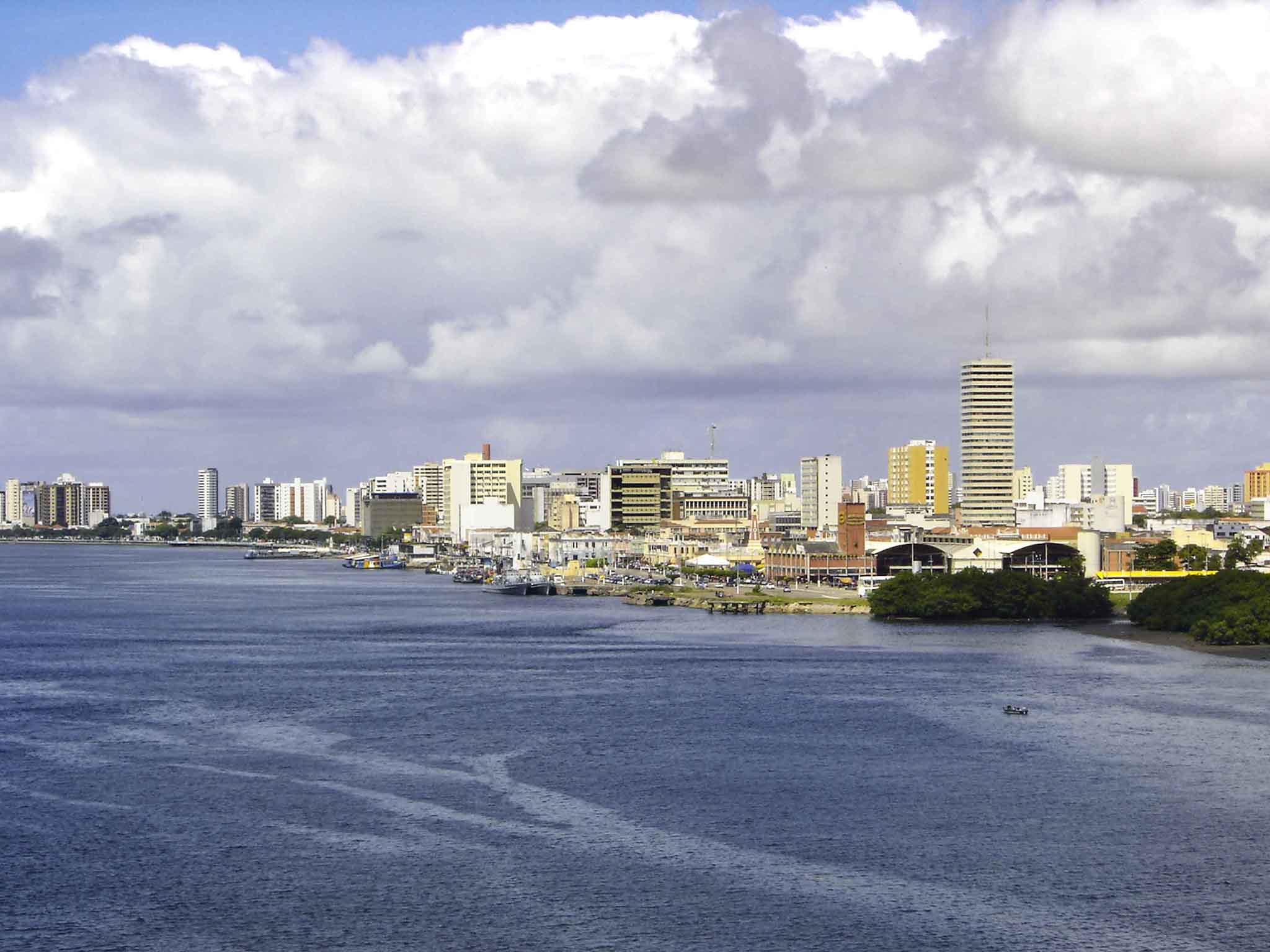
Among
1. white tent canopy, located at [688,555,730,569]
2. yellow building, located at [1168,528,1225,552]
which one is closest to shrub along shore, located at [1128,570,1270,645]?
yellow building, located at [1168,528,1225,552]

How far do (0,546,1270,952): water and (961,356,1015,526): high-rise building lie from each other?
72759 millimetres

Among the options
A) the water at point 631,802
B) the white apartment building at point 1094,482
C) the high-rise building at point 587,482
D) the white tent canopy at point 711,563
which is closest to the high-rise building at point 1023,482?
the white apartment building at point 1094,482

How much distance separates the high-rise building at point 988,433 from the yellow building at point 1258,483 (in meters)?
65.9

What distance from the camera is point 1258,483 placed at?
580 feet

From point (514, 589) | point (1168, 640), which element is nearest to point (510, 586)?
point (514, 589)

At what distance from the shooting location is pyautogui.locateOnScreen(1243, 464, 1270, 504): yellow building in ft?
572

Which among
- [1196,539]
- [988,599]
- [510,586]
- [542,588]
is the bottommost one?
[542,588]

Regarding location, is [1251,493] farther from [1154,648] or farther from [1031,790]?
[1031,790]

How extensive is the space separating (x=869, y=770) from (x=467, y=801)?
22.3ft

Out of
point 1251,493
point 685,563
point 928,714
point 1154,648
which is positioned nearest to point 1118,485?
point 1251,493

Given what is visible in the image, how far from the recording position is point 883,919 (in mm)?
18375

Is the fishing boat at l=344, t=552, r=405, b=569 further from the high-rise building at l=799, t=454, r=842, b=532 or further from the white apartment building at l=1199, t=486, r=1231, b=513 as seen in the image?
the white apartment building at l=1199, t=486, r=1231, b=513

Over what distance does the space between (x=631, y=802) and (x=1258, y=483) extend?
16798cm

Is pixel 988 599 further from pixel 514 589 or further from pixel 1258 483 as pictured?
pixel 1258 483
